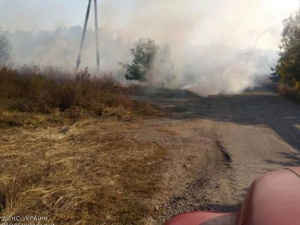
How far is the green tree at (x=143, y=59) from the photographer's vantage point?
24375 mm

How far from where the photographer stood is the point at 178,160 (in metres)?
5.75

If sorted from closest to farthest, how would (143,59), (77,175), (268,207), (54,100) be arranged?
1. (268,207)
2. (77,175)
3. (54,100)
4. (143,59)

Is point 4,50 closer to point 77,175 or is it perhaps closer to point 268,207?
point 77,175

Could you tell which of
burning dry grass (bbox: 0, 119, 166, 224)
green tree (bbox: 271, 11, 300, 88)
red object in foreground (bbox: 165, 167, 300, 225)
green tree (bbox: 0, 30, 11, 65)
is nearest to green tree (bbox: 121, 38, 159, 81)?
green tree (bbox: 271, 11, 300, 88)

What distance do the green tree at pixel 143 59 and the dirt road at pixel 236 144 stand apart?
37.9 feet

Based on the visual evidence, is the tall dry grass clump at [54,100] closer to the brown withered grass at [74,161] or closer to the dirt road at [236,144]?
the brown withered grass at [74,161]

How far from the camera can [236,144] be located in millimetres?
7164

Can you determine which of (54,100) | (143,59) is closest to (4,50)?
(143,59)

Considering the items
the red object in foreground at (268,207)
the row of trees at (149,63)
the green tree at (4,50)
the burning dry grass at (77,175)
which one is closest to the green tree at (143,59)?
the row of trees at (149,63)

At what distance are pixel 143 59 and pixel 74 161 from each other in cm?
2021

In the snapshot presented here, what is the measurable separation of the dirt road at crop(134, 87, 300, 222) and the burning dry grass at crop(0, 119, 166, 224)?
668 mm

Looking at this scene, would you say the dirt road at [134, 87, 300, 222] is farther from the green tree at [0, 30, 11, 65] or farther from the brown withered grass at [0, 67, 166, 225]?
the green tree at [0, 30, 11, 65]

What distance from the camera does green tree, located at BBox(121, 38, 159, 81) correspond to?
24.4 meters

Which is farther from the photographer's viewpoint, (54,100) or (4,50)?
(4,50)
